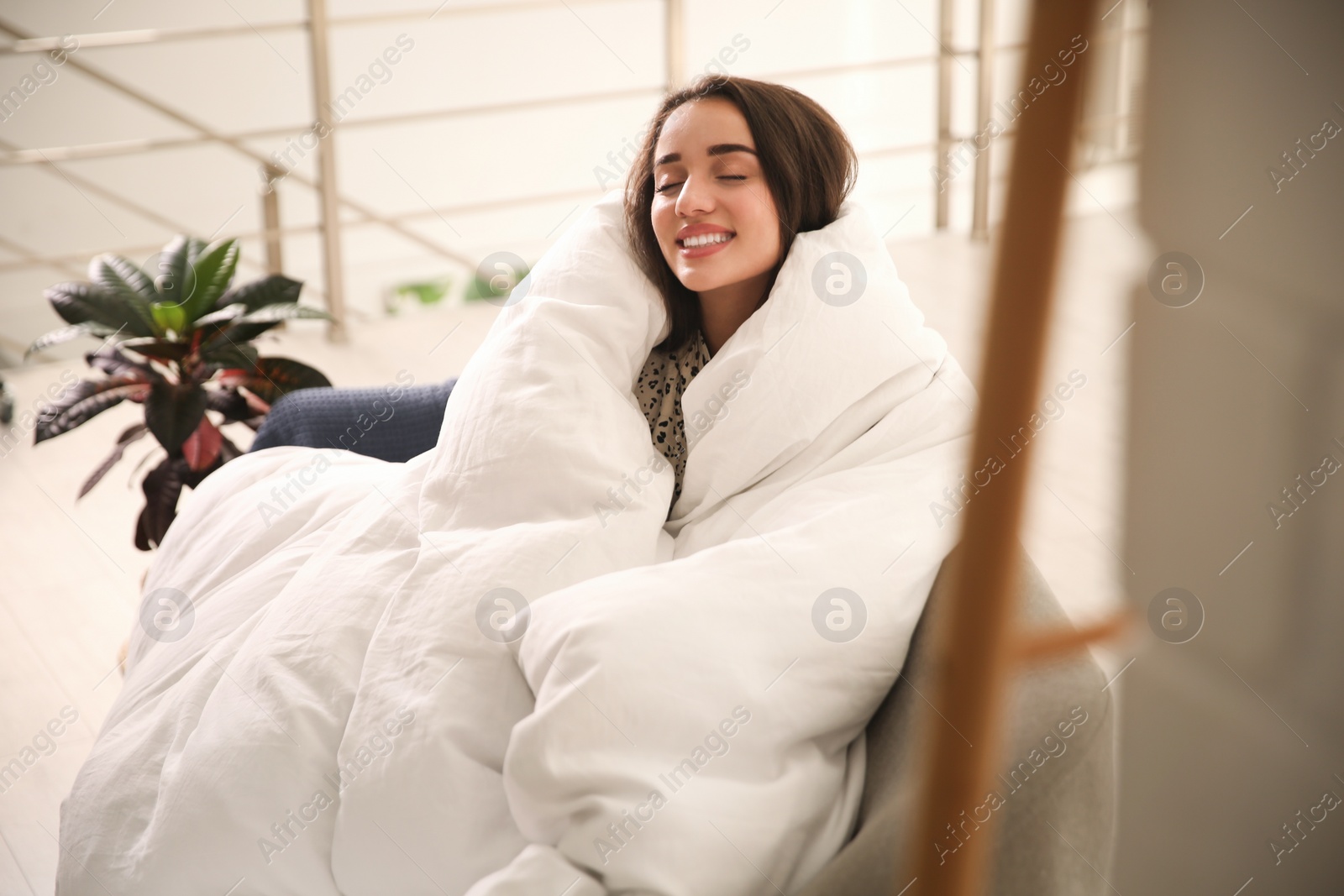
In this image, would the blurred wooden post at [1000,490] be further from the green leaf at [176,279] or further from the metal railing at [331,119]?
the metal railing at [331,119]

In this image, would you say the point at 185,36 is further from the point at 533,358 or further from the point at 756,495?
the point at 756,495

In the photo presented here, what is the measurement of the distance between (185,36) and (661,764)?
2959 millimetres

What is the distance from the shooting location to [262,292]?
1925 mm

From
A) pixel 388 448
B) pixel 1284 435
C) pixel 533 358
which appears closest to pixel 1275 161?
pixel 1284 435

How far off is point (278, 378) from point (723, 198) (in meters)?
0.90

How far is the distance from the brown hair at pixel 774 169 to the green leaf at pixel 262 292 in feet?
2.32

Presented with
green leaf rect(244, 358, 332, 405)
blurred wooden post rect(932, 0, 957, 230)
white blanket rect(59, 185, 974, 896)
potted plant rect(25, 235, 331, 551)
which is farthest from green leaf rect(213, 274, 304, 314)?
blurred wooden post rect(932, 0, 957, 230)

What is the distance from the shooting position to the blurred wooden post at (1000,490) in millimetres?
277

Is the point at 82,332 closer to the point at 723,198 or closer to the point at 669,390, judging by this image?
the point at 669,390

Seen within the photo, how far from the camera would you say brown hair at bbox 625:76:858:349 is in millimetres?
1432

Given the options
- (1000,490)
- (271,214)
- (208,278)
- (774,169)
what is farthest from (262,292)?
(1000,490)

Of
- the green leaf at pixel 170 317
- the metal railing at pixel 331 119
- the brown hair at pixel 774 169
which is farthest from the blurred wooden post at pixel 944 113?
the green leaf at pixel 170 317

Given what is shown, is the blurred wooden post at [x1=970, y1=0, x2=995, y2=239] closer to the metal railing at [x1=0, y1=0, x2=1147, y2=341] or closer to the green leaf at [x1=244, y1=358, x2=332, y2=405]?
the metal railing at [x1=0, y1=0, x2=1147, y2=341]

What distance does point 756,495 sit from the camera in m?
1.25
